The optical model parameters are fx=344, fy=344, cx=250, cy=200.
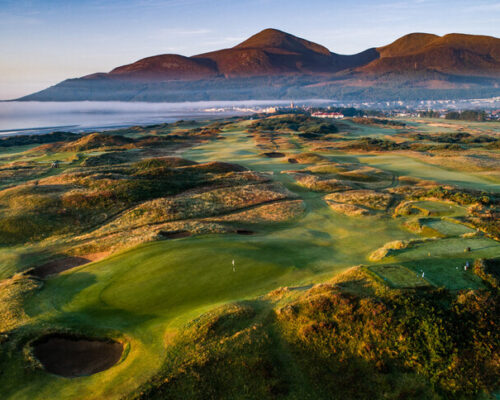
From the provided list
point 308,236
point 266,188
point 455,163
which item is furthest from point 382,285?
point 455,163

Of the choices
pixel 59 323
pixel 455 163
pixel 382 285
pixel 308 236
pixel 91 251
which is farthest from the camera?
pixel 455 163

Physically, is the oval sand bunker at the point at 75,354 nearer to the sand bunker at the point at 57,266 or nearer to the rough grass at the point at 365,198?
the sand bunker at the point at 57,266

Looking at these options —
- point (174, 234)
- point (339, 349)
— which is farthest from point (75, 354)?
point (174, 234)

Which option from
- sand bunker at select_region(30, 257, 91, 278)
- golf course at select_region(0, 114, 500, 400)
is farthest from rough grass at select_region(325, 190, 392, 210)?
sand bunker at select_region(30, 257, 91, 278)

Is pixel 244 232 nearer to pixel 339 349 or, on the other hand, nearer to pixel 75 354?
pixel 339 349

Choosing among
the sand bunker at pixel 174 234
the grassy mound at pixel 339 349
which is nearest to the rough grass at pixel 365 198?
the sand bunker at pixel 174 234

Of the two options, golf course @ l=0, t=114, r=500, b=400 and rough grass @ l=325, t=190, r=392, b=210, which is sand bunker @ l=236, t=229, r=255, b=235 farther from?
rough grass @ l=325, t=190, r=392, b=210

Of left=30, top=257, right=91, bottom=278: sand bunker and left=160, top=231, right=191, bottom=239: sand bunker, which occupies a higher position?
left=160, top=231, right=191, bottom=239: sand bunker

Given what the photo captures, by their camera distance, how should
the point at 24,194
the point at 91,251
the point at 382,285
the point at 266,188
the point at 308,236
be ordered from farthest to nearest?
the point at 266,188
the point at 24,194
the point at 308,236
the point at 91,251
the point at 382,285

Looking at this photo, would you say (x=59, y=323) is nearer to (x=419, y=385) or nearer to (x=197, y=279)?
(x=197, y=279)
